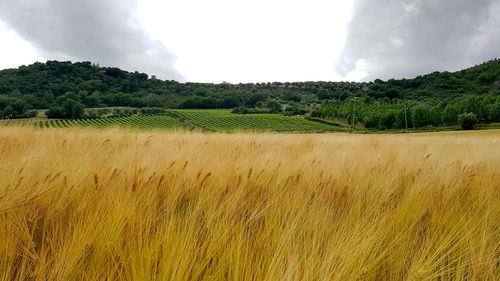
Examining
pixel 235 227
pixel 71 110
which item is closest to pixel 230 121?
pixel 71 110

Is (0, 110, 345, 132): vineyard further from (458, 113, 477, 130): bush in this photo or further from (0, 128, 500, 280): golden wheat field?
(0, 128, 500, 280): golden wheat field

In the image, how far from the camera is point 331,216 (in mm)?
1137

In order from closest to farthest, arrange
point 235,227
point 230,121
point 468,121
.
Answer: point 235,227, point 468,121, point 230,121

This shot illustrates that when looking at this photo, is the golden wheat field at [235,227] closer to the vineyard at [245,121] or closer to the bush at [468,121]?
the bush at [468,121]

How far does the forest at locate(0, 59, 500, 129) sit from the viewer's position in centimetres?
7406

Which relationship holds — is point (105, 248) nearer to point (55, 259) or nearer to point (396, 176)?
point (55, 259)

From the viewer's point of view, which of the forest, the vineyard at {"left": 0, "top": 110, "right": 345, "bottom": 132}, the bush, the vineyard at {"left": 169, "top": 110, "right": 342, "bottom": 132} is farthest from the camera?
the vineyard at {"left": 169, "top": 110, "right": 342, "bottom": 132}

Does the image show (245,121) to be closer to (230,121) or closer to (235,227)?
(230,121)

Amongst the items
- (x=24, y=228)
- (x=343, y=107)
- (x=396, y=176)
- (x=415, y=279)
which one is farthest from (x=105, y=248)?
(x=343, y=107)

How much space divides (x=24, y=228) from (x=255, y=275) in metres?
0.61

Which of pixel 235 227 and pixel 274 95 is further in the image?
pixel 274 95

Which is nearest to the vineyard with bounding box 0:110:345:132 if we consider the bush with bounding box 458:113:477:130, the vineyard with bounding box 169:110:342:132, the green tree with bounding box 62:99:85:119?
the vineyard with bounding box 169:110:342:132

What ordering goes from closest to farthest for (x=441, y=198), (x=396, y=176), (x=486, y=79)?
(x=441, y=198)
(x=396, y=176)
(x=486, y=79)

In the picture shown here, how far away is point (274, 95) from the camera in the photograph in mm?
151500
